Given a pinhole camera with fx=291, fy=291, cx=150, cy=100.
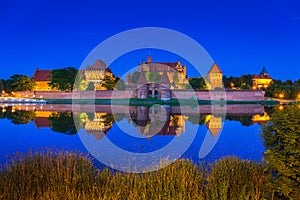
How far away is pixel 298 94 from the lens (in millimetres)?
57250

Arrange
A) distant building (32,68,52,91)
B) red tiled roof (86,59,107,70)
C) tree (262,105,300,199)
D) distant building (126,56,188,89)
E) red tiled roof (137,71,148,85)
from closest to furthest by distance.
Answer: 1. tree (262,105,300,199)
2. red tiled roof (137,71,148,85)
3. distant building (126,56,188,89)
4. red tiled roof (86,59,107,70)
5. distant building (32,68,52,91)

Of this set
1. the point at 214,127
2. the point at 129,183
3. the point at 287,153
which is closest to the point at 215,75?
the point at 214,127

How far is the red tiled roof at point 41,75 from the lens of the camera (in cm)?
7096

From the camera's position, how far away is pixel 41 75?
72.4 meters

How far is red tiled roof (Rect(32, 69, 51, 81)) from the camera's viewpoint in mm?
70956

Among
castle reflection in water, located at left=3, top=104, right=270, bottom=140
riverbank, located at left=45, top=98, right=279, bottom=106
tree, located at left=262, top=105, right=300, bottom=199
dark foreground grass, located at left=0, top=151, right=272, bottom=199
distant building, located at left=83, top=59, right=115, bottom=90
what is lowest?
dark foreground grass, located at left=0, top=151, right=272, bottom=199

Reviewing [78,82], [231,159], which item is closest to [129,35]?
[231,159]

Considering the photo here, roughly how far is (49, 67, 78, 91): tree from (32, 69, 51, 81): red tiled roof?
15.1 m

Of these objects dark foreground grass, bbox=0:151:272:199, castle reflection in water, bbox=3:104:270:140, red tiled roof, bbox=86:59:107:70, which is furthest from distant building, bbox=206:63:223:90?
dark foreground grass, bbox=0:151:272:199

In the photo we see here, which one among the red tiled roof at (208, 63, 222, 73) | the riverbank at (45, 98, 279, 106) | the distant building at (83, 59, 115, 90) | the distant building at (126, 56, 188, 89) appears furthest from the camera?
the red tiled roof at (208, 63, 222, 73)

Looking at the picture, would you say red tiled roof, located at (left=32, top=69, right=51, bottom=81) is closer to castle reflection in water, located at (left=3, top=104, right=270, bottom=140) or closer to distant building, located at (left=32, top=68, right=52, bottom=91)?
distant building, located at (left=32, top=68, right=52, bottom=91)

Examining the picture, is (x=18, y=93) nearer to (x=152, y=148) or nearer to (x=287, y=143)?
(x=152, y=148)

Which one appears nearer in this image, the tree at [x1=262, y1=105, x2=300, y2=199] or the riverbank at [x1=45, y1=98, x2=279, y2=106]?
the tree at [x1=262, y1=105, x2=300, y2=199]

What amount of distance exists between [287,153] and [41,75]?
74186mm
